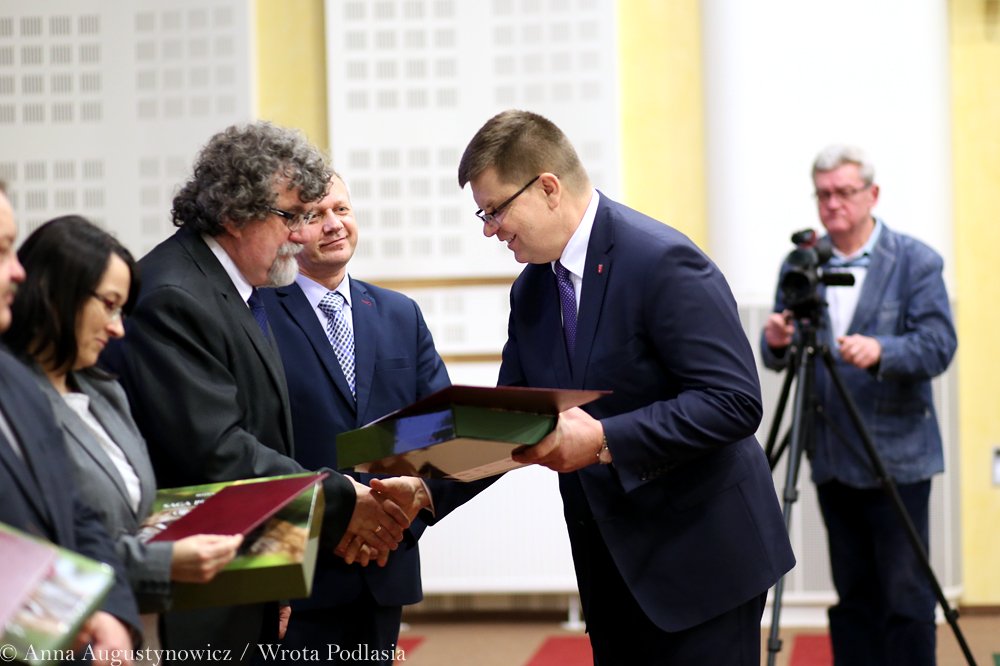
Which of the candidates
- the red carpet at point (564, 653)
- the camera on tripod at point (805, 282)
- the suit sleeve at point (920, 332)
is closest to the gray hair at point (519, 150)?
the camera on tripod at point (805, 282)

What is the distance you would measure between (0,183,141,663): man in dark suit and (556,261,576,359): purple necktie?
3.37ft

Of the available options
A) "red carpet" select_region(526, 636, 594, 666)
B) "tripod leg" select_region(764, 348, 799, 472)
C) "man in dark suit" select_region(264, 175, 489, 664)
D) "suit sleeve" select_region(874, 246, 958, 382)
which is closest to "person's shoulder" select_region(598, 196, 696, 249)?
"man in dark suit" select_region(264, 175, 489, 664)

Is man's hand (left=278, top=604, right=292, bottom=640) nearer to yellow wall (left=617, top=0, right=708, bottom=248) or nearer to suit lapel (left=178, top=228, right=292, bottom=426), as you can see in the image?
suit lapel (left=178, top=228, right=292, bottom=426)

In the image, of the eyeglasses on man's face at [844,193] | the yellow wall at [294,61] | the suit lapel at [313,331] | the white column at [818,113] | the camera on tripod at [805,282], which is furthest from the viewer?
the yellow wall at [294,61]

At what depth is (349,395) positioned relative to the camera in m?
2.94

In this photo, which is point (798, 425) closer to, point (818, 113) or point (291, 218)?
point (818, 113)

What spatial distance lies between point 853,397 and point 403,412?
2458 mm

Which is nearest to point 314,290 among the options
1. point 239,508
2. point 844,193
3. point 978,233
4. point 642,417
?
point 642,417

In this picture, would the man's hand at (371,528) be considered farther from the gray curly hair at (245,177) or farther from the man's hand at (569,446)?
the gray curly hair at (245,177)

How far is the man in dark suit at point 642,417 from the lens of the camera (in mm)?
2375

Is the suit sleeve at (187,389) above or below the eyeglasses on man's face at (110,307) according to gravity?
below

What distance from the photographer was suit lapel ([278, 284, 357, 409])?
9.62 ft

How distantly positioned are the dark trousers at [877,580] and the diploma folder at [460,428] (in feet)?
6.94

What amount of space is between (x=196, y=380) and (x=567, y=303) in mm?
745
